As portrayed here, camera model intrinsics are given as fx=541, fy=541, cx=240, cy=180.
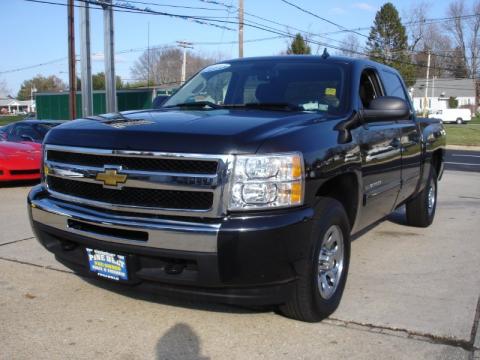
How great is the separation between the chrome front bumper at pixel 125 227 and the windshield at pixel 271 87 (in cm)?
150

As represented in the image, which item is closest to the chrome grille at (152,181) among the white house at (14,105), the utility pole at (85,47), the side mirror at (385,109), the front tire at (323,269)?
the front tire at (323,269)

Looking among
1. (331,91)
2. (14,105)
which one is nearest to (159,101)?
(331,91)

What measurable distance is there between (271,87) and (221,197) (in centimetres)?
183

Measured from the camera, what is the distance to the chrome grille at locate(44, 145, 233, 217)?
3.02 metres

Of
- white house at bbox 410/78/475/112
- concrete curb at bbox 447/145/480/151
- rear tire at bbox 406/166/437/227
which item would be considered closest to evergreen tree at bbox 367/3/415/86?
white house at bbox 410/78/475/112

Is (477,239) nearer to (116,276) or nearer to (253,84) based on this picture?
(253,84)

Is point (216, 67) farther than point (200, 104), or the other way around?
point (216, 67)

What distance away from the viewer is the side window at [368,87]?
4.75m

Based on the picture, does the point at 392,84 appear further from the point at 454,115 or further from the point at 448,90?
the point at 448,90

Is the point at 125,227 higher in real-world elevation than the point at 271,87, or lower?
lower

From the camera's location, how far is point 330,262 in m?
3.74

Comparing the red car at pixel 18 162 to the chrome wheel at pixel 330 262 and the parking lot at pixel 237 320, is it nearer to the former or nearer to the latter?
the parking lot at pixel 237 320

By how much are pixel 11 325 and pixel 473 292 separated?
3.46 m

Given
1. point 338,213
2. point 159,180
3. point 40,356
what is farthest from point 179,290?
point 338,213
